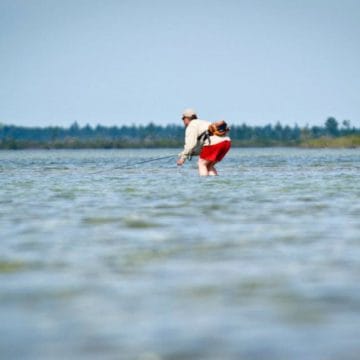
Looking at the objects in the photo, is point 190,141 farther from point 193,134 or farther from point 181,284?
point 181,284

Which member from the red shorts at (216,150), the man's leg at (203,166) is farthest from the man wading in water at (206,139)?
the man's leg at (203,166)

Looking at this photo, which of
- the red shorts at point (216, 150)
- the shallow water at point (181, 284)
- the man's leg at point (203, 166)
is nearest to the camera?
the shallow water at point (181, 284)

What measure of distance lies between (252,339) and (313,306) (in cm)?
87

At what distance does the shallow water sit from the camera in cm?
472

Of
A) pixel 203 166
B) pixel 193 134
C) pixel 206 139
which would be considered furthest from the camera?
pixel 203 166

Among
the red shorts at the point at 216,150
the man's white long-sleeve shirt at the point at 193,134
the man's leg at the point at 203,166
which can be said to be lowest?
the man's leg at the point at 203,166

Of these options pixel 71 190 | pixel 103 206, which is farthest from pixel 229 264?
pixel 71 190

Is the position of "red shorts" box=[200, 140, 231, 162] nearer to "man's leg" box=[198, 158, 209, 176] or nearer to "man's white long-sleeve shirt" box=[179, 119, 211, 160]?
"man's white long-sleeve shirt" box=[179, 119, 211, 160]

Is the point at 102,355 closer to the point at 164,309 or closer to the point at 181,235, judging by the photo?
the point at 164,309

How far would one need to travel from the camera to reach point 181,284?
6.35 meters

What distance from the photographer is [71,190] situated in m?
18.1

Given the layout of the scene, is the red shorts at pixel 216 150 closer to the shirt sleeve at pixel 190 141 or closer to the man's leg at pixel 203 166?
the shirt sleeve at pixel 190 141

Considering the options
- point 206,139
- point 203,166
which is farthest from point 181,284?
point 203,166

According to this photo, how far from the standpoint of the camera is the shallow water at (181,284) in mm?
4719
